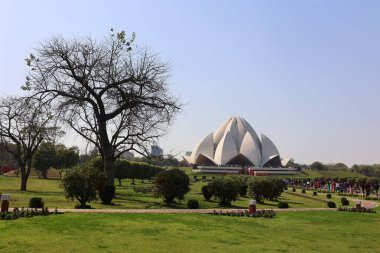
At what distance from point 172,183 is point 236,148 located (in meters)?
75.0

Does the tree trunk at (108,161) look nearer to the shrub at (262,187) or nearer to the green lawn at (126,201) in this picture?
the green lawn at (126,201)

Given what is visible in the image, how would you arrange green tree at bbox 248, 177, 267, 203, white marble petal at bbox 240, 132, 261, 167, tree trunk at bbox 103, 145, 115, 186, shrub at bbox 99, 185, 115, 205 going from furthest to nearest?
1. white marble petal at bbox 240, 132, 261, 167
2. green tree at bbox 248, 177, 267, 203
3. tree trunk at bbox 103, 145, 115, 186
4. shrub at bbox 99, 185, 115, 205

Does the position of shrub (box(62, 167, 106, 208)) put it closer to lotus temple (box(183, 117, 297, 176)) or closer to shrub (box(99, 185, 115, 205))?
shrub (box(99, 185, 115, 205))

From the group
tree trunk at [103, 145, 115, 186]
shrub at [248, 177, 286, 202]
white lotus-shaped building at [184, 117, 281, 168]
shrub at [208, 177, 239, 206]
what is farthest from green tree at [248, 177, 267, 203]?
white lotus-shaped building at [184, 117, 281, 168]

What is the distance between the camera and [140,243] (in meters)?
10.1

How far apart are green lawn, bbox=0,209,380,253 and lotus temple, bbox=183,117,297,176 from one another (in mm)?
72576

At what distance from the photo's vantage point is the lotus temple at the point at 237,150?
9362 centimetres

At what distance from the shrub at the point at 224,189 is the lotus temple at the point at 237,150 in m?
64.0

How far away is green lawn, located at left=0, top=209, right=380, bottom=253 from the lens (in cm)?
970

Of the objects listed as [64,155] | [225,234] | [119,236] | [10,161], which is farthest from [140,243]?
[10,161]

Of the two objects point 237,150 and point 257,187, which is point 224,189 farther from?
point 237,150

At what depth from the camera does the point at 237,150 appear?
95.4 meters

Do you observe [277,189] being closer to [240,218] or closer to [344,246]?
[240,218]

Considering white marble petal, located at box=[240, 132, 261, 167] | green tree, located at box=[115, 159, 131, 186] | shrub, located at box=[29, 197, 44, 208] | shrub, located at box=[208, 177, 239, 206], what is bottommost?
shrub, located at box=[29, 197, 44, 208]
